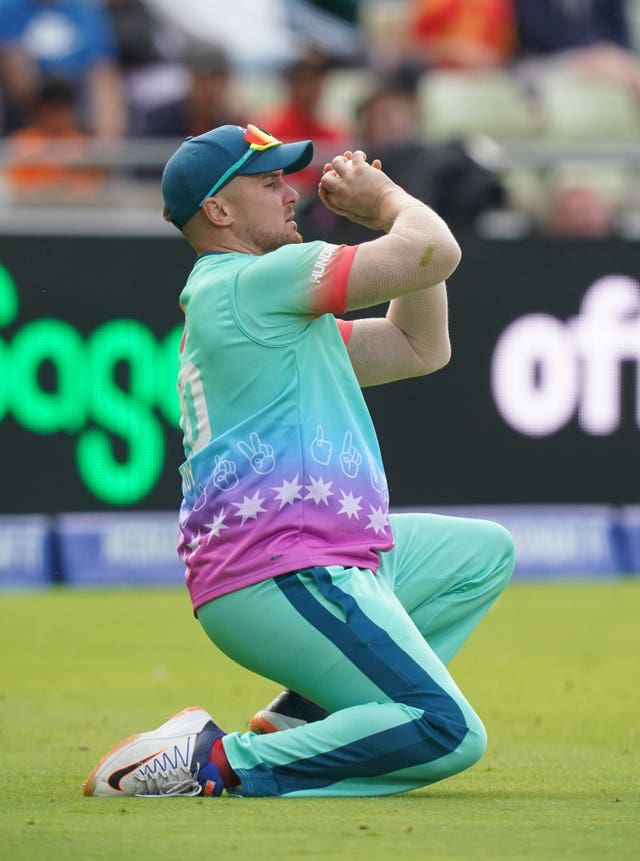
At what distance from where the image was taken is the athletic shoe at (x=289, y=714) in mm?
5262

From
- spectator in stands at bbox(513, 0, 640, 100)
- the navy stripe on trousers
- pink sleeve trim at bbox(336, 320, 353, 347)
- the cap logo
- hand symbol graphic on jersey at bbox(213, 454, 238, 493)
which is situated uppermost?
spectator in stands at bbox(513, 0, 640, 100)

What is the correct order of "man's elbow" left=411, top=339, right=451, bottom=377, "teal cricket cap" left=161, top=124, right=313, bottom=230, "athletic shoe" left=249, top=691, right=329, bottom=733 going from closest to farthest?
1. "teal cricket cap" left=161, top=124, right=313, bottom=230
2. "athletic shoe" left=249, top=691, right=329, bottom=733
3. "man's elbow" left=411, top=339, right=451, bottom=377

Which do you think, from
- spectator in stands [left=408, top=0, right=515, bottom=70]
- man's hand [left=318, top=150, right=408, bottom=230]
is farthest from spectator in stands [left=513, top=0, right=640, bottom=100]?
man's hand [left=318, top=150, right=408, bottom=230]

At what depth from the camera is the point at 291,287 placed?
4910 mm

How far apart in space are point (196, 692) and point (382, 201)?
2.89m

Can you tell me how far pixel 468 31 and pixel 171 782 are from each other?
443 inches

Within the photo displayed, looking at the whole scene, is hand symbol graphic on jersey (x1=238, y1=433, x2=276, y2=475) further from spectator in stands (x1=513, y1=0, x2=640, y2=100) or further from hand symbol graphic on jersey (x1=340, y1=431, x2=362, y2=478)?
spectator in stands (x1=513, y1=0, x2=640, y2=100)

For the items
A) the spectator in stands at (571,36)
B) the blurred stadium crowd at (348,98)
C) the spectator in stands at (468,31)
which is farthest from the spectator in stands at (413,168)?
the spectator in stands at (571,36)

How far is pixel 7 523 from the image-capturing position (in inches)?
440

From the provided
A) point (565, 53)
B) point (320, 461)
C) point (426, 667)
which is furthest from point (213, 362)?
point (565, 53)

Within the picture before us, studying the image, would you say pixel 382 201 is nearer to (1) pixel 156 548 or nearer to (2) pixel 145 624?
(2) pixel 145 624

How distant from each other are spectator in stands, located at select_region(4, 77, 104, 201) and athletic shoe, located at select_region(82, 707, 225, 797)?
7.02 metres

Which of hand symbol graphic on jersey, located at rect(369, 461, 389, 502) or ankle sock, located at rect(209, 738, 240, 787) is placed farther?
hand symbol graphic on jersey, located at rect(369, 461, 389, 502)

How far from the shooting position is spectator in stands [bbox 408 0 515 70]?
1508 cm
